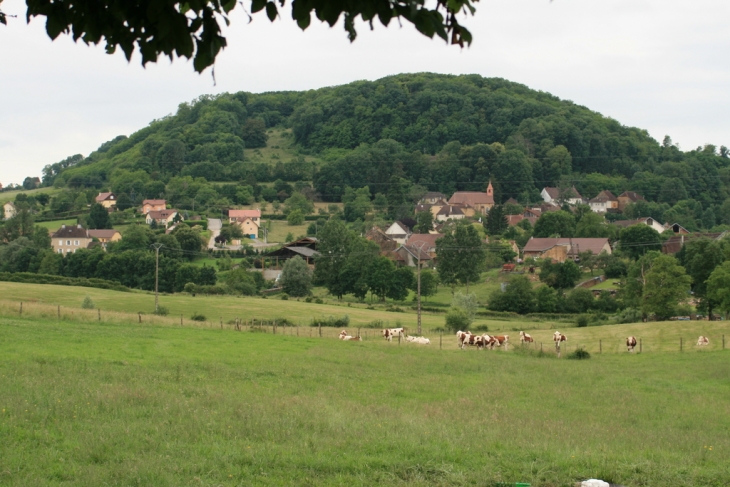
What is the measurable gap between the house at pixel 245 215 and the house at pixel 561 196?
210 ft

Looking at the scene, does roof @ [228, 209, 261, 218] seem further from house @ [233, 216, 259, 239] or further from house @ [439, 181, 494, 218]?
house @ [439, 181, 494, 218]

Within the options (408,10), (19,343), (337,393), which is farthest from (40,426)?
(19,343)

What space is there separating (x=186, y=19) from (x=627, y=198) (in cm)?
15707

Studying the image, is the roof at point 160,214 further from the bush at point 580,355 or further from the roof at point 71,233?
the bush at point 580,355

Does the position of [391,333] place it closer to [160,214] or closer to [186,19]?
[186,19]

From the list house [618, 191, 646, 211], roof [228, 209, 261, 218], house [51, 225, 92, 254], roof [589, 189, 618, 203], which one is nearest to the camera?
house [51, 225, 92, 254]

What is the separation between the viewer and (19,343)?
23156 millimetres

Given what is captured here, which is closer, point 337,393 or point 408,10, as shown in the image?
point 408,10

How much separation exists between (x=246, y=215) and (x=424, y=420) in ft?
349

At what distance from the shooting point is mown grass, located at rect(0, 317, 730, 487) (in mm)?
10062

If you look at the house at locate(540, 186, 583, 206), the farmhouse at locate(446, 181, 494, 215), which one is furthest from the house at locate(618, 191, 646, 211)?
the farmhouse at locate(446, 181, 494, 215)

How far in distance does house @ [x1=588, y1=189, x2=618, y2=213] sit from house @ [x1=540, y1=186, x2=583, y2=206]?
313 centimetres

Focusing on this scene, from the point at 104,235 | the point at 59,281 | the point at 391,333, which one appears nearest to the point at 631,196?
the point at 104,235

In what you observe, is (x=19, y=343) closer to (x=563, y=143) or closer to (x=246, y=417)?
(x=246, y=417)
